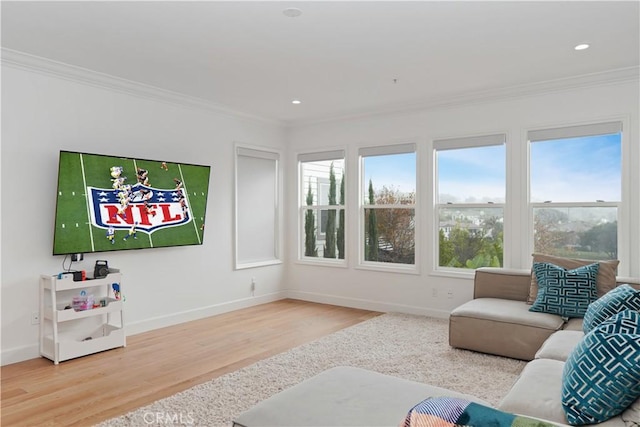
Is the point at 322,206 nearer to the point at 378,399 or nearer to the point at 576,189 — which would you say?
the point at 576,189

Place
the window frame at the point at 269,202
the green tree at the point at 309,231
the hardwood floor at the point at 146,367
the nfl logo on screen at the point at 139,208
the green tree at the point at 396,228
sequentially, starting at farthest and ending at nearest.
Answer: the green tree at the point at 309,231 < the window frame at the point at 269,202 < the green tree at the point at 396,228 < the nfl logo on screen at the point at 139,208 < the hardwood floor at the point at 146,367

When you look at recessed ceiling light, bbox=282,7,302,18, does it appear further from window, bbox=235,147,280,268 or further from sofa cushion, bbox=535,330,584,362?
window, bbox=235,147,280,268

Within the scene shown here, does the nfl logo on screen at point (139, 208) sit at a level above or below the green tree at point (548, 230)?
above

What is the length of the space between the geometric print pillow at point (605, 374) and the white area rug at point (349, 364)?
1.27m

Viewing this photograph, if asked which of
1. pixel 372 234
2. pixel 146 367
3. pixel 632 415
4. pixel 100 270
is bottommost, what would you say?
pixel 146 367

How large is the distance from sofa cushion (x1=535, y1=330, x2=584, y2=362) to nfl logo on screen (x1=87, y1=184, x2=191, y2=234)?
372cm

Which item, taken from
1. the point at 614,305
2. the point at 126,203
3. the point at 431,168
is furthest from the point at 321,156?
the point at 614,305

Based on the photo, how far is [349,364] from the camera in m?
3.61

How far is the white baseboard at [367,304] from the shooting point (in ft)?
17.1

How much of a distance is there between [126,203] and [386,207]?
312cm

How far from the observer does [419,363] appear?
11.8ft

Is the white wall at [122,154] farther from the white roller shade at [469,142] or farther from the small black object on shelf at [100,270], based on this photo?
the white roller shade at [469,142]

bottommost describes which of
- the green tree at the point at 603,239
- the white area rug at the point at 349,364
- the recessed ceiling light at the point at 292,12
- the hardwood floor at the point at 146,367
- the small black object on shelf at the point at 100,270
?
the hardwood floor at the point at 146,367

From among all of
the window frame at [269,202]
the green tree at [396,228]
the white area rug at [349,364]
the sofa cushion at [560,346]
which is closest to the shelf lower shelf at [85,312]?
the white area rug at [349,364]
